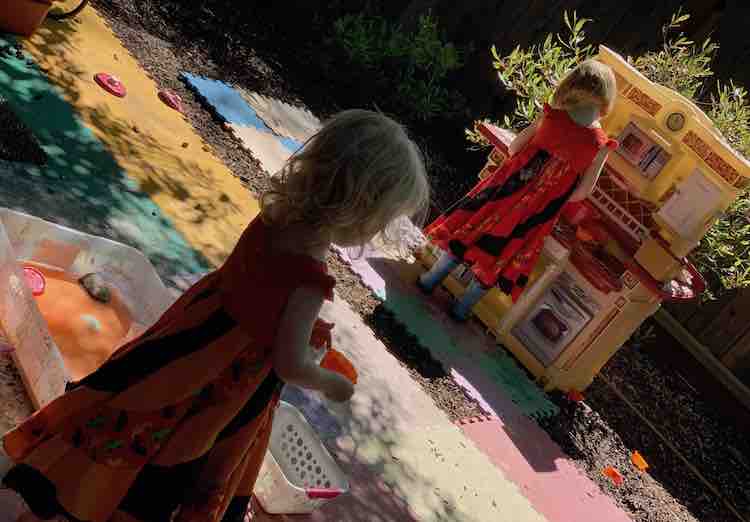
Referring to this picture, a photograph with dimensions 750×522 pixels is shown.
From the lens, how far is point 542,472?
4383mm

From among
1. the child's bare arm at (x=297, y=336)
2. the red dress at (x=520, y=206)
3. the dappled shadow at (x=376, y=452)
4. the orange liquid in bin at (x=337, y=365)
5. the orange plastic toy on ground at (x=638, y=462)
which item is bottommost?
the dappled shadow at (x=376, y=452)

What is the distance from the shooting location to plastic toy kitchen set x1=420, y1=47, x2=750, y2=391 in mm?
4406

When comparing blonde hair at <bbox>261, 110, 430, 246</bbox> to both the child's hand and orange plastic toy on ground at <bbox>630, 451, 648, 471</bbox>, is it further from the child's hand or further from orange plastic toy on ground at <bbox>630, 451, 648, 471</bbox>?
orange plastic toy on ground at <bbox>630, 451, 648, 471</bbox>

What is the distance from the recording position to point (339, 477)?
113 inches

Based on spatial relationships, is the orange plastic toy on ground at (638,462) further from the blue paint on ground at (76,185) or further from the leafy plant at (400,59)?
the leafy plant at (400,59)

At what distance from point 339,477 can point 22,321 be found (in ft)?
4.05

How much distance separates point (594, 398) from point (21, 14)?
14.6 ft

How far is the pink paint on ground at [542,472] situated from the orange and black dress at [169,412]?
238 centimetres

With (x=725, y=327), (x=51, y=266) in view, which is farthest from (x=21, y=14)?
(x=725, y=327)

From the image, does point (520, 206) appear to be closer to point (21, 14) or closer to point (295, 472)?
point (295, 472)

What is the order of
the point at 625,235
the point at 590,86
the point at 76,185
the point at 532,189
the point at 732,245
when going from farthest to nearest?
the point at 732,245
the point at 625,235
the point at 532,189
the point at 590,86
the point at 76,185

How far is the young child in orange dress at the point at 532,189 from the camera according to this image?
4.28m

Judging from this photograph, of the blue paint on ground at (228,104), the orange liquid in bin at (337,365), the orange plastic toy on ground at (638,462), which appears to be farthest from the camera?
the blue paint on ground at (228,104)

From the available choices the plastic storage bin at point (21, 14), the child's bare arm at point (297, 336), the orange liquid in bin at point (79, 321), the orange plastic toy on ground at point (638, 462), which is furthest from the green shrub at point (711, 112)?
the child's bare arm at point (297, 336)
